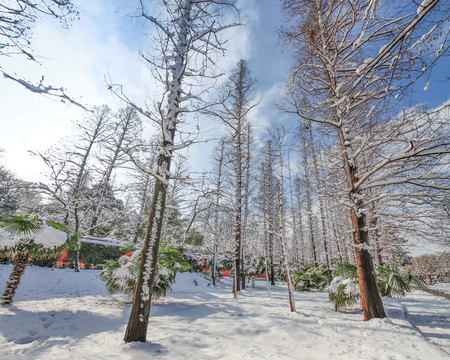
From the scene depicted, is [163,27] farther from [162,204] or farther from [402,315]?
[402,315]

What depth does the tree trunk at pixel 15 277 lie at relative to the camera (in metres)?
4.67

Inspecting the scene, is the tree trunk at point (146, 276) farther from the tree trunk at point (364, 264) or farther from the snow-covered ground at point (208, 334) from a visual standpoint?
the tree trunk at point (364, 264)

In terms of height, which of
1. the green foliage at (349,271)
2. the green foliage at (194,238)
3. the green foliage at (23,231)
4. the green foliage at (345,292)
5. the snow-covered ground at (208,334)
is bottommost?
the snow-covered ground at (208,334)

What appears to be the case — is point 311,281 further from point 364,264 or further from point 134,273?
point 134,273

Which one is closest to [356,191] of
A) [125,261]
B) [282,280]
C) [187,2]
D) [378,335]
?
[378,335]

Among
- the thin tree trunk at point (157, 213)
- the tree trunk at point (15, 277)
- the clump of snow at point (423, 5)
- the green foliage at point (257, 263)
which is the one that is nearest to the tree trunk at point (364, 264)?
the clump of snow at point (423, 5)

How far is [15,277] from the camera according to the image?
4.79m

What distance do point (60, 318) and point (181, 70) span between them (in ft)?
20.1

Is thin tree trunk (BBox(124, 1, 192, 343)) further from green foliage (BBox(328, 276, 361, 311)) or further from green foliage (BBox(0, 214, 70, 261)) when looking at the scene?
green foliage (BBox(328, 276, 361, 311))

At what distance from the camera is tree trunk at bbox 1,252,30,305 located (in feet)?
15.3

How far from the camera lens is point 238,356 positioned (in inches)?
110

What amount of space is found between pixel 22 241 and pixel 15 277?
92 cm

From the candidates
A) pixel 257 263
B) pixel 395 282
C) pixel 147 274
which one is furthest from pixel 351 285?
pixel 257 263

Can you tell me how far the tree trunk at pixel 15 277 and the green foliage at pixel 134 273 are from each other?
187cm
